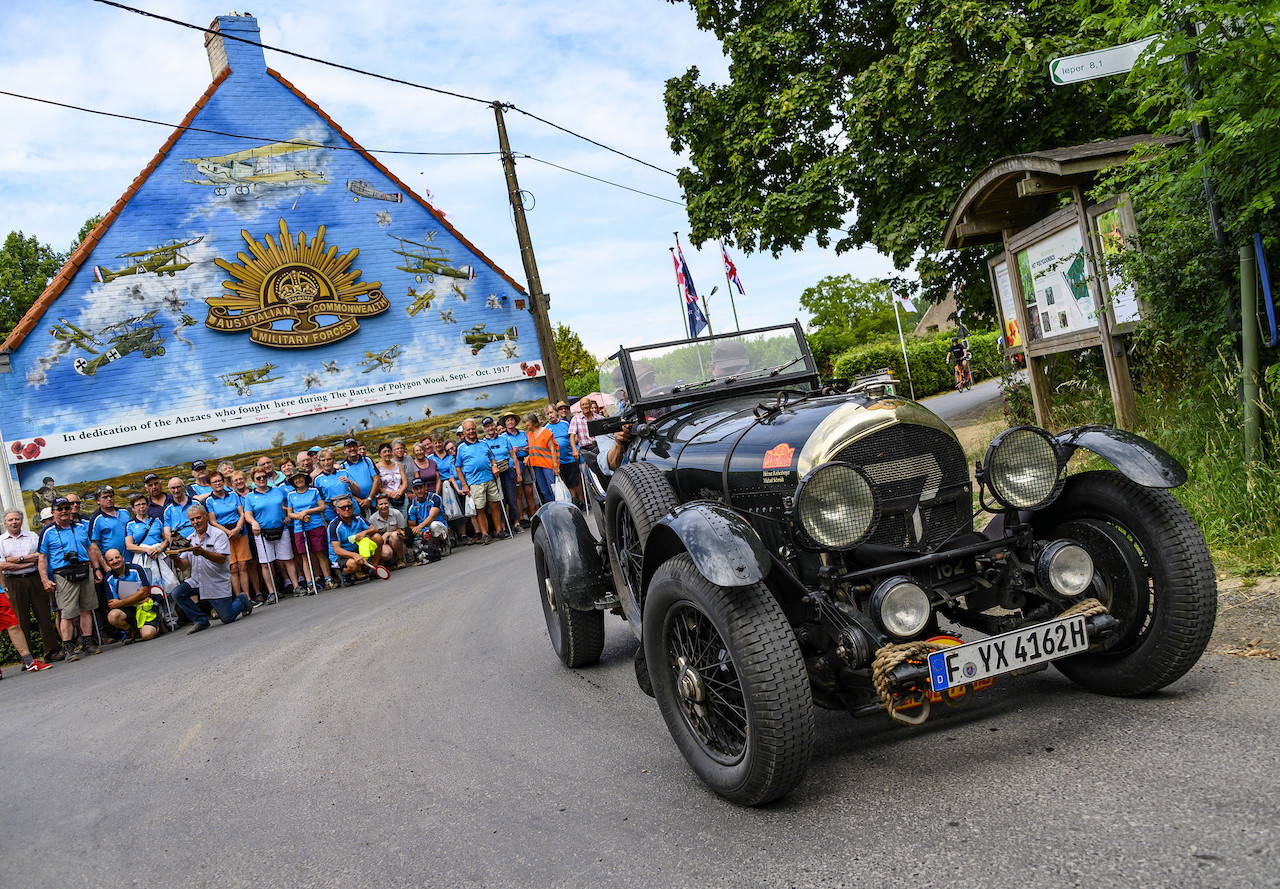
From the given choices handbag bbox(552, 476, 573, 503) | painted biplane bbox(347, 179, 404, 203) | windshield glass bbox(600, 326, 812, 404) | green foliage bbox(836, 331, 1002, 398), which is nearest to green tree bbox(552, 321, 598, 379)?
green foliage bbox(836, 331, 1002, 398)

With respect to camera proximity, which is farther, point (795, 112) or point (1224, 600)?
point (795, 112)

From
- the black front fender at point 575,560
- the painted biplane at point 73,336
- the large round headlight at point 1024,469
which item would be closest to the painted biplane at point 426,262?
the painted biplane at point 73,336

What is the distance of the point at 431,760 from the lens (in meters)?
4.13

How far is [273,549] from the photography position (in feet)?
37.1

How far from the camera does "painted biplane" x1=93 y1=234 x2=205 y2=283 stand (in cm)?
1695

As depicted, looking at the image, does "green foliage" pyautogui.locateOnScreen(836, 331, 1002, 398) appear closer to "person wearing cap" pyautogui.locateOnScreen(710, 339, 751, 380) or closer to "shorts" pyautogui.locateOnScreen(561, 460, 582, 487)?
"shorts" pyautogui.locateOnScreen(561, 460, 582, 487)

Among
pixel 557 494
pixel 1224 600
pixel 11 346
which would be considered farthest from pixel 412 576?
pixel 11 346

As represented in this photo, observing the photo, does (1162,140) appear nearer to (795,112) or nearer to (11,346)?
(795,112)

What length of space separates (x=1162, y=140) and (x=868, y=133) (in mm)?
7500

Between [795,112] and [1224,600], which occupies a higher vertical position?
[795,112]

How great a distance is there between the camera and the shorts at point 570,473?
1314cm

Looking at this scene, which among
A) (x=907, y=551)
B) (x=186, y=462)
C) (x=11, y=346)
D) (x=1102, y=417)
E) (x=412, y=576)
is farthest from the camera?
(x=186, y=462)

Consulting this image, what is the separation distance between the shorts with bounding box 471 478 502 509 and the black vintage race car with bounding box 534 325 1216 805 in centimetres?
947

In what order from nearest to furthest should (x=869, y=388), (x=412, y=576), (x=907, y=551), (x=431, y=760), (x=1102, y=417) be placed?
1. (x=907, y=551)
2. (x=869, y=388)
3. (x=431, y=760)
4. (x=1102, y=417)
5. (x=412, y=576)
